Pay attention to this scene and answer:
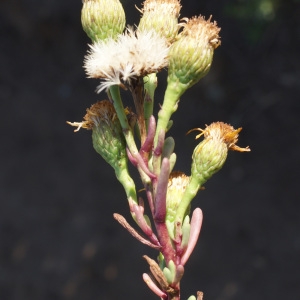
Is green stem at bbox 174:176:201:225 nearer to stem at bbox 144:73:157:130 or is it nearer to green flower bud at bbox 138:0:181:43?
stem at bbox 144:73:157:130

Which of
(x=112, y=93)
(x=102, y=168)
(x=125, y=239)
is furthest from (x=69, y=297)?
(x=112, y=93)

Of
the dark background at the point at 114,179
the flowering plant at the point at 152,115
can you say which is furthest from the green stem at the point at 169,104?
the dark background at the point at 114,179

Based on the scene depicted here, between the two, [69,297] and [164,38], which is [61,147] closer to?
[69,297]

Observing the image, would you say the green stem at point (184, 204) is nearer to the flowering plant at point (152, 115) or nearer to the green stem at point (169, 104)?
the flowering plant at point (152, 115)

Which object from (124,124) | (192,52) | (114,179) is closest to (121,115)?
(124,124)

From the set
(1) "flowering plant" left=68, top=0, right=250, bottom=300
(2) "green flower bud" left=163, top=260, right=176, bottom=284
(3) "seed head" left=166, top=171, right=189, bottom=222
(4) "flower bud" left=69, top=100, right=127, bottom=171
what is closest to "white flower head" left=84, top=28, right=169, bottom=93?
(1) "flowering plant" left=68, top=0, right=250, bottom=300

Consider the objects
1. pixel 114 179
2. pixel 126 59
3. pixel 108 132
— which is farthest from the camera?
pixel 114 179

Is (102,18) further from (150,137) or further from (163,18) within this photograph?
(150,137)
